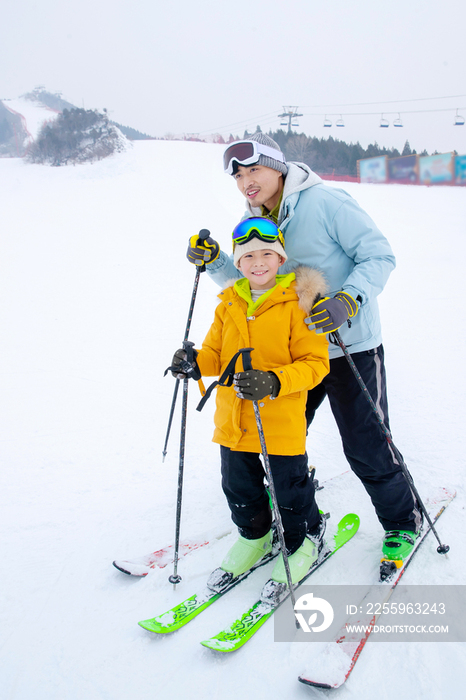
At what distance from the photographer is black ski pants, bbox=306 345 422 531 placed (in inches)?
81.0

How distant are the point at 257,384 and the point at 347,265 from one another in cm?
84

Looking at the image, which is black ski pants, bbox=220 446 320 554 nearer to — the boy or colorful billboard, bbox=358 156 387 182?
the boy

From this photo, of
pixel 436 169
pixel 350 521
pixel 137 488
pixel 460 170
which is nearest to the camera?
pixel 350 521

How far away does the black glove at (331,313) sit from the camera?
5.57ft

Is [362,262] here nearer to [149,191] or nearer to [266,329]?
[266,329]

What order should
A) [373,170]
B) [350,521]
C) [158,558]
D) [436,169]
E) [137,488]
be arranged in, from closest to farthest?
1. [158,558]
2. [350,521]
3. [137,488]
4. [436,169]
5. [373,170]

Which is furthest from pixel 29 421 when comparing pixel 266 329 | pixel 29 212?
pixel 29 212

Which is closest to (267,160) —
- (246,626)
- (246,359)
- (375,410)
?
(246,359)

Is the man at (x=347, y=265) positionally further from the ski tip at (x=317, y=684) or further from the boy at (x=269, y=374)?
the ski tip at (x=317, y=684)

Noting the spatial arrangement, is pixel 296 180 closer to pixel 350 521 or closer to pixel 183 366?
pixel 183 366

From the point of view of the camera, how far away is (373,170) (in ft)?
81.9

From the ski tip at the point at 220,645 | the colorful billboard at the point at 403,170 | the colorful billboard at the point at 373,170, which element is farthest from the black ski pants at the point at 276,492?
the colorful billboard at the point at 373,170

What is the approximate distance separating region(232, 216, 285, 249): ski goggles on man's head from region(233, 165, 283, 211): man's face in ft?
0.79

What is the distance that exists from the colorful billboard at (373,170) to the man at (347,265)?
85.3 ft
